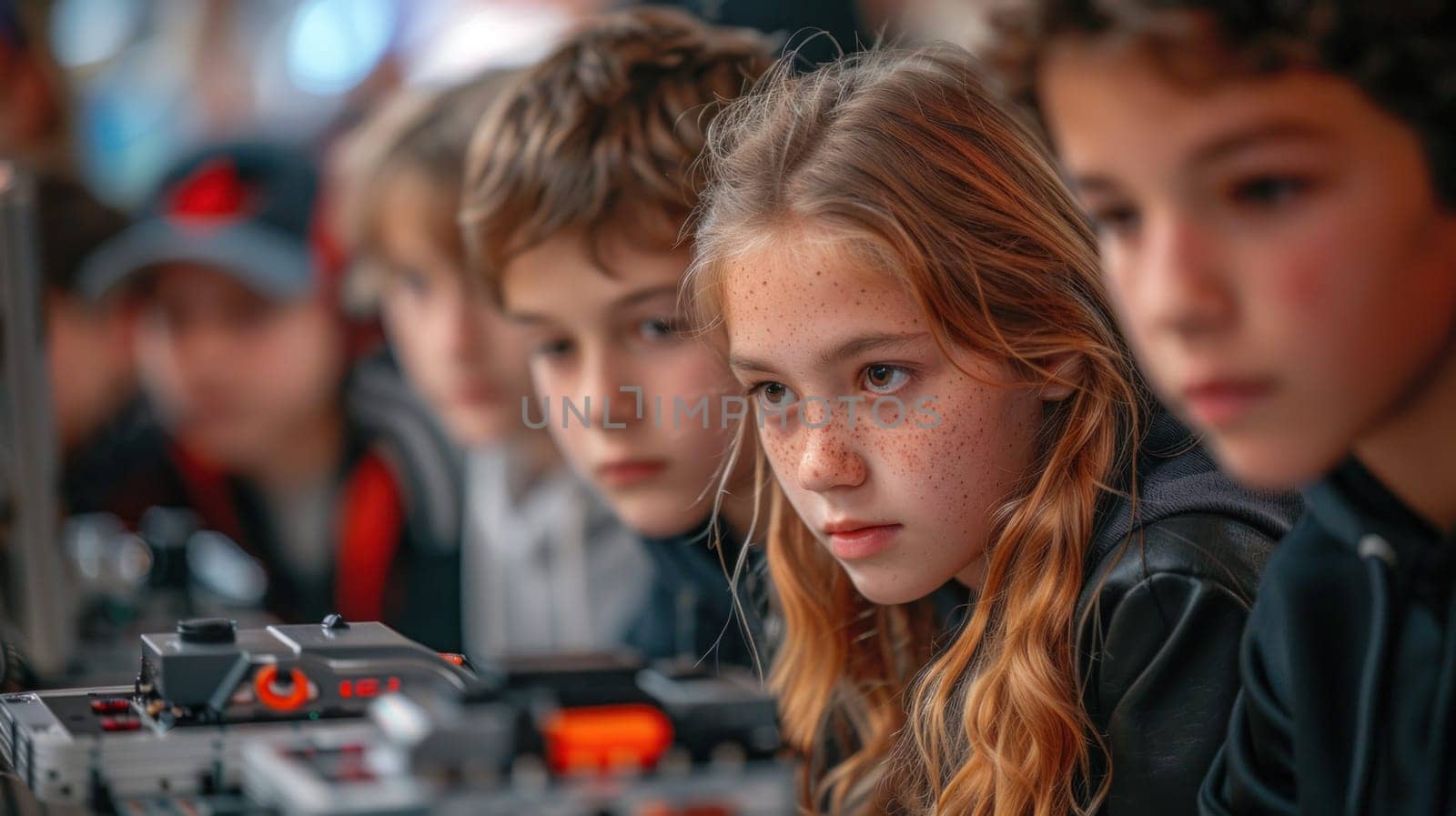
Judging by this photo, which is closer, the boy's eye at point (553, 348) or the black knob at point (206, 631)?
the black knob at point (206, 631)

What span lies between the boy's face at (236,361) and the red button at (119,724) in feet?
5.14

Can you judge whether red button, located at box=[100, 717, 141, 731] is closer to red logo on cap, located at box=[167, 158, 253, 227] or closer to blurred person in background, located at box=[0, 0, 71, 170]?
red logo on cap, located at box=[167, 158, 253, 227]

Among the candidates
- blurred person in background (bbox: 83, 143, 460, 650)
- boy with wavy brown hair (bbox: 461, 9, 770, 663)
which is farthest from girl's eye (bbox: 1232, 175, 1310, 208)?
blurred person in background (bbox: 83, 143, 460, 650)

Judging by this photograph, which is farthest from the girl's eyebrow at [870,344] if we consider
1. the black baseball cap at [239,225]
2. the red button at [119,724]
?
the black baseball cap at [239,225]

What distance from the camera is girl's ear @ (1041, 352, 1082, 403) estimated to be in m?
1.19

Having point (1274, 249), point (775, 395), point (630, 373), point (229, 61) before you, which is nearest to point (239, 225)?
point (229, 61)

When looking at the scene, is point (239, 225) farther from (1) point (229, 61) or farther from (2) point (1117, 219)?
(2) point (1117, 219)

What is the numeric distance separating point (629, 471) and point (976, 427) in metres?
0.56

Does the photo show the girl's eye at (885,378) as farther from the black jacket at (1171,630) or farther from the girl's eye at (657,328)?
the girl's eye at (657,328)

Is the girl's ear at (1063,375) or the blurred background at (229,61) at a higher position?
the blurred background at (229,61)

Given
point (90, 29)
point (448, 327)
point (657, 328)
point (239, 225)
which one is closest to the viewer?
point (657, 328)

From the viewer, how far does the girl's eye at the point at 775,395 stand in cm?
123

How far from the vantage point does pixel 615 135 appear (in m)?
1.60

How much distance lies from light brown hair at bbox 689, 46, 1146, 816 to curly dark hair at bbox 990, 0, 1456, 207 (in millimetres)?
385
